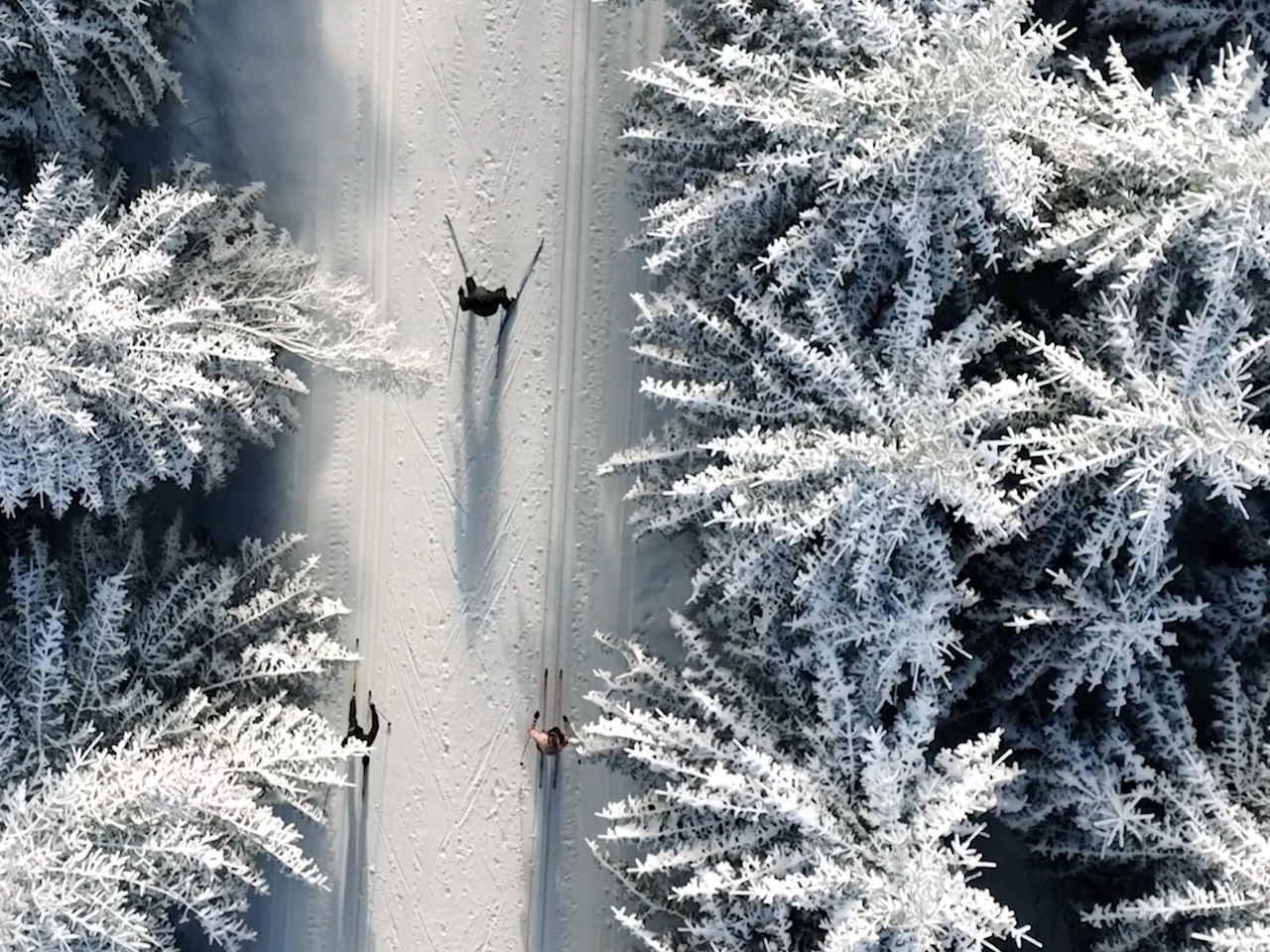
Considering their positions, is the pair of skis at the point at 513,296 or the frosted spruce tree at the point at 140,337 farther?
the pair of skis at the point at 513,296

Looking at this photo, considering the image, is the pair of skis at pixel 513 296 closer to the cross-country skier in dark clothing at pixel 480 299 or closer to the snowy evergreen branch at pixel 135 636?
the cross-country skier in dark clothing at pixel 480 299

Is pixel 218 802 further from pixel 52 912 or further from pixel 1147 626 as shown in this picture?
pixel 1147 626

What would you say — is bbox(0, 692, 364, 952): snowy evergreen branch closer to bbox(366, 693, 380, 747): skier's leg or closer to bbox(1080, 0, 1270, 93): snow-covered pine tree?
bbox(366, 693, 380, 747): skier's leg

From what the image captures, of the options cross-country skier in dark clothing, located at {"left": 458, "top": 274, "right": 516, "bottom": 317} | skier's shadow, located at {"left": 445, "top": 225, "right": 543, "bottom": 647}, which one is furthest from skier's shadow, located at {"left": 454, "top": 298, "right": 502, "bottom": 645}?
cross-country skier in dark clothing, located at {"left": 458, "top": 274, "right": 516, "bottom": 317}

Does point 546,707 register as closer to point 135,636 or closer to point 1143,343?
point 135,636

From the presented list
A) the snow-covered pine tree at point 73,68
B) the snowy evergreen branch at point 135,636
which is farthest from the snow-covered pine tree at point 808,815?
the snow-covered pine tree at point 73,68

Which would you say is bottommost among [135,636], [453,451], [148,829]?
[148,829]

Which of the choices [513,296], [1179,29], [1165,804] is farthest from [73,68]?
[1165,804]
